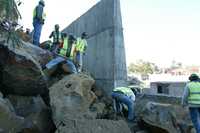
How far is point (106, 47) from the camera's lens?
10.8 m

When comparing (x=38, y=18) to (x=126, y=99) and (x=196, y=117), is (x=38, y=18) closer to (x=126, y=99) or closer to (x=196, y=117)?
(x=126, y=99)

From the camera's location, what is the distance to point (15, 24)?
544 centimetres

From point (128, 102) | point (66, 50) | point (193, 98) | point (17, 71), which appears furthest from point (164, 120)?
point (66, 50)

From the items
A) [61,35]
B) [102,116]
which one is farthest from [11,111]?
[61,35]

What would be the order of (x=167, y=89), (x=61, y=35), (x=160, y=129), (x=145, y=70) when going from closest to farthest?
1. (x=160, y=129)
2. (x=61, y=35)
3. (x=167, y=89)
4. (x=145, y=70)

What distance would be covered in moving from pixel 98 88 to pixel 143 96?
1.83 m

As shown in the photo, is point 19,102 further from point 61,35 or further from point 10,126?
point 61,35

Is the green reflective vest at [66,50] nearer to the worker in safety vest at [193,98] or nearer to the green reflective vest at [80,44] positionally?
the green reflective vest at [80,44]

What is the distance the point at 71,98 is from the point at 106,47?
4.04m

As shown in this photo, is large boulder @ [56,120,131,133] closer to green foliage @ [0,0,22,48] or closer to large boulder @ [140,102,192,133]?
large boulder @ [140,102,192,133]

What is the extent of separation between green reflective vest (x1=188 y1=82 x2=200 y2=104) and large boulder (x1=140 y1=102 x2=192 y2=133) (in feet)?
1.99

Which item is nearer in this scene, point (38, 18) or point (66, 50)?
point (66, 50)

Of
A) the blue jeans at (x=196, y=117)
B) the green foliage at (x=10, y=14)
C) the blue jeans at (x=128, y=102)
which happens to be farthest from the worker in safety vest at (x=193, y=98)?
the green foliage at (x=10, y=14)

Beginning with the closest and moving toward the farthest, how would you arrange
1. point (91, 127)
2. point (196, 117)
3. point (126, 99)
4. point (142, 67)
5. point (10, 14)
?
point (10, 14), point (91, 127), point (196, 117), point (126, 99), point (142, 67)
